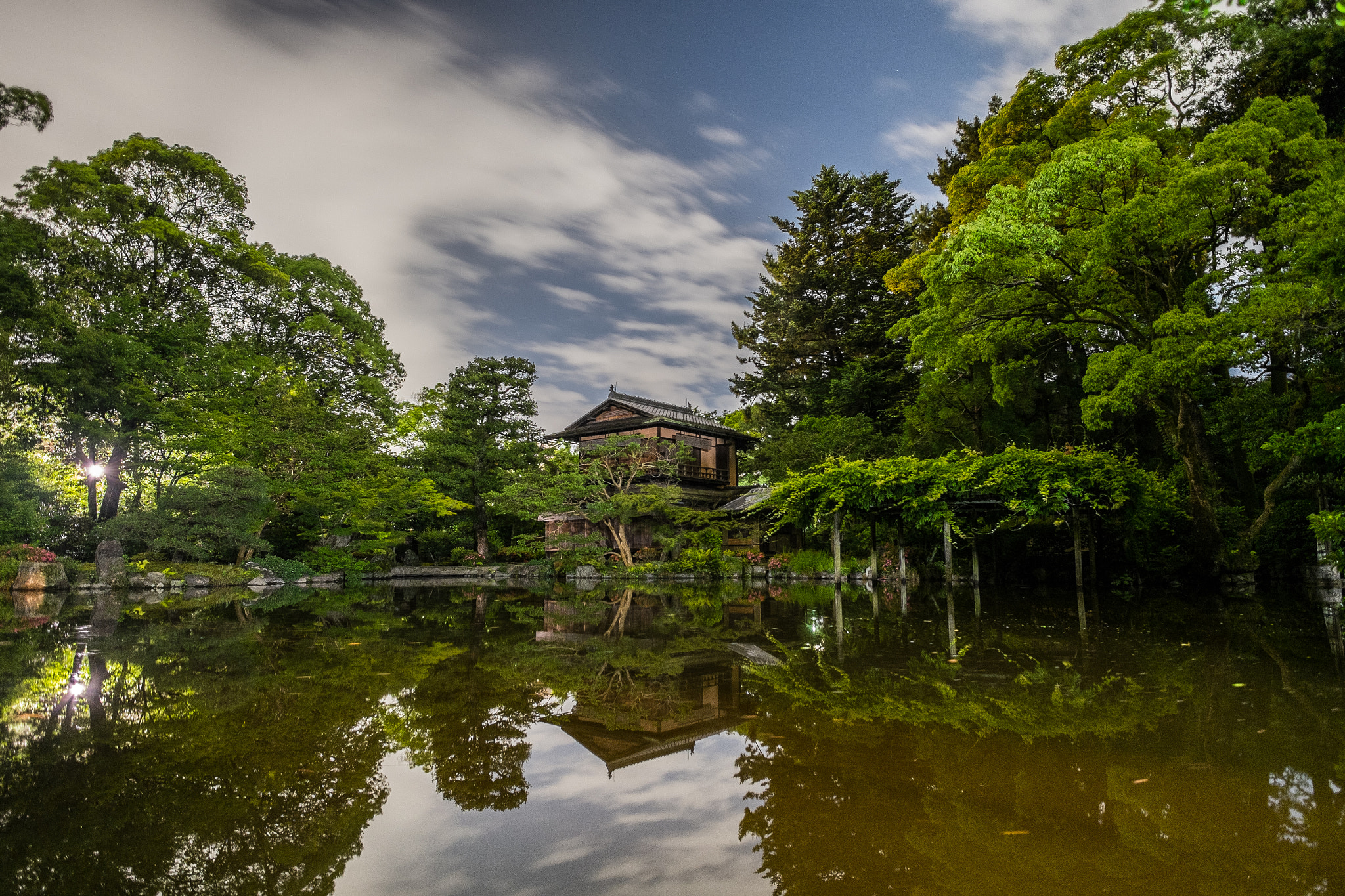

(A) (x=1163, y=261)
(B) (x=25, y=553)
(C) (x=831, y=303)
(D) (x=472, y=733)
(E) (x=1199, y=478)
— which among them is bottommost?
(D) (x=472, y=733)

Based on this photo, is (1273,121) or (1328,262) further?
(1273,121)

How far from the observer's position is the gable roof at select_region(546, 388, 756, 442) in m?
26.5

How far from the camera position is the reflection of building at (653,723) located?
363 centimetres

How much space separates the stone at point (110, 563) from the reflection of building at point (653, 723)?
17.4 meters

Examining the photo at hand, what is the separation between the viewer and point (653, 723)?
4062 mm

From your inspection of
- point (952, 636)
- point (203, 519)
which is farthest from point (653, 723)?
point (203, 519)

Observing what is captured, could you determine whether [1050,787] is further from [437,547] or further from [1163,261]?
[437,547]

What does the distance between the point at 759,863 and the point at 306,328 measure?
84.3 feet

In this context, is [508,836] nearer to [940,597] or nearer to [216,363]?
[940,597]

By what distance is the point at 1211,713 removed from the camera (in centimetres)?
394

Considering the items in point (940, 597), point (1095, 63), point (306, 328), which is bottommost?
point (940, 597)

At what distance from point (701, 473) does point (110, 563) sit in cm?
1807

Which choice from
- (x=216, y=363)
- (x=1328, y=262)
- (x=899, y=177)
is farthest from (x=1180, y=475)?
(x=216, y=363)

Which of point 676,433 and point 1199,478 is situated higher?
point 676,433
